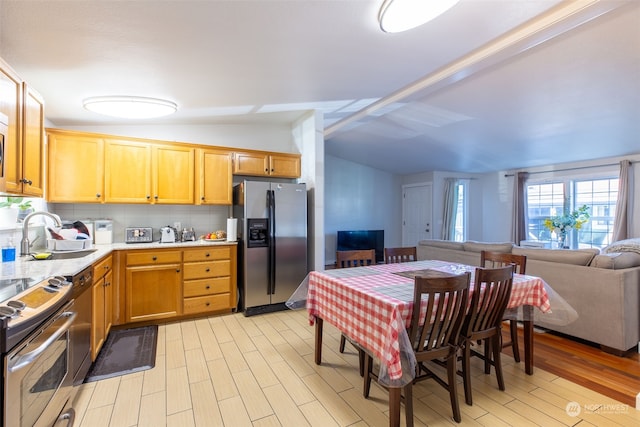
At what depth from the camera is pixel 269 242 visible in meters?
3.75

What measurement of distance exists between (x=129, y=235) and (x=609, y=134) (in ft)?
21.1

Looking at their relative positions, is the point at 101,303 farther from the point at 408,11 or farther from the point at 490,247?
the point at 490,247

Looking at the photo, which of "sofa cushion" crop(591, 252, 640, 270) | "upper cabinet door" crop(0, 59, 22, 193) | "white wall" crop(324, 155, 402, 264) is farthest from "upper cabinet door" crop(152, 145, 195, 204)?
"sofa cushion" crop(591, 252, 640, 270)

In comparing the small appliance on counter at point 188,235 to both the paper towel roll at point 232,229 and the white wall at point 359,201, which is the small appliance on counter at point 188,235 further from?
the white wall at point 359,201

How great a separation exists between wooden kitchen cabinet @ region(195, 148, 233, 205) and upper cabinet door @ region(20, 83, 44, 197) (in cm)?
159

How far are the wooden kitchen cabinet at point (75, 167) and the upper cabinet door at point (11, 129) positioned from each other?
1.43 metres

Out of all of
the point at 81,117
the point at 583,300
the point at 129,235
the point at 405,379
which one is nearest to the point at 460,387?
the point at 405,379

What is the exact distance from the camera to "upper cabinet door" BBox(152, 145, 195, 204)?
3.56 metres

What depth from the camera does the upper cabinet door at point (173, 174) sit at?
11.7 ft

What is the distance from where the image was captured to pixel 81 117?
10.9ft

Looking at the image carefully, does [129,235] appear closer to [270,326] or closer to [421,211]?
[270,326]

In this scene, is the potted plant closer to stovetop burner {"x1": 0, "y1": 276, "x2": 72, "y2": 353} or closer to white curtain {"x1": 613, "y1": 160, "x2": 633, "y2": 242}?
stovetop burner {"x1": 0, "y1": 276, "x2": 72, "y2": 353}

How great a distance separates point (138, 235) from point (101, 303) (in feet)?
3.88

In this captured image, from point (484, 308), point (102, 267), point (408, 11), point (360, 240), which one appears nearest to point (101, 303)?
point (102, 267)
